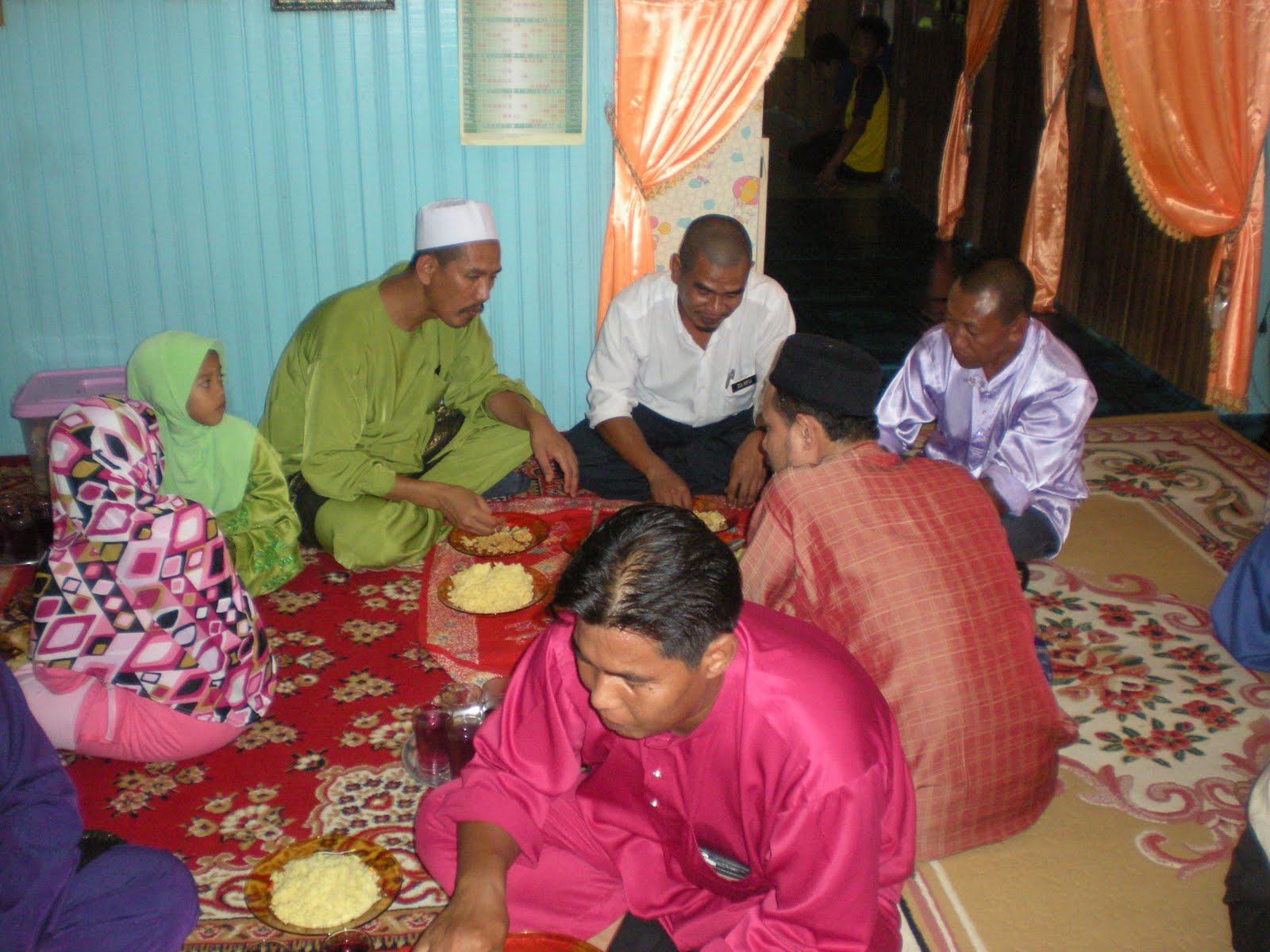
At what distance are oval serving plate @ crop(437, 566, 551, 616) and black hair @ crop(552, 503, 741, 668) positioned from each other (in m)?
1.48

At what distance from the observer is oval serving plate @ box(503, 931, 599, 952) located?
162cm

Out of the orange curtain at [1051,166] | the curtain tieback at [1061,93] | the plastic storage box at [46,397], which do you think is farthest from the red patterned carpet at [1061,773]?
the curtain tieback at [1061,93]

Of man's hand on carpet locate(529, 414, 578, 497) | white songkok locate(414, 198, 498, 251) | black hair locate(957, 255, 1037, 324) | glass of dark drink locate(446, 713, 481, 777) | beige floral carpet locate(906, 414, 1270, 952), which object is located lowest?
beige floral carpet locate(906, 414, 1270, 952)

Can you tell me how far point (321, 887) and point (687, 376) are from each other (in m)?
2.13

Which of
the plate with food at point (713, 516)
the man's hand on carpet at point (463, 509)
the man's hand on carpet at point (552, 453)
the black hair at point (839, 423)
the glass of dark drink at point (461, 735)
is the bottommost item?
the glass of dark drink at point (461, 735)

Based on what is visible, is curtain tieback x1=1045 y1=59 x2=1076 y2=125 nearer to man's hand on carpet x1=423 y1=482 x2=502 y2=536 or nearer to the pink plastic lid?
man's hand on carpet x1=423 y1=482 x2=502 y2=536

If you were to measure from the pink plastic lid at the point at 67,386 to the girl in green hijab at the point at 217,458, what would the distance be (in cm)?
85

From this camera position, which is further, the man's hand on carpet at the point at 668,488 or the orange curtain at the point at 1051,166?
the orange curtain at the point at 1051,166

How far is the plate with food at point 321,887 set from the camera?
1.90 meters

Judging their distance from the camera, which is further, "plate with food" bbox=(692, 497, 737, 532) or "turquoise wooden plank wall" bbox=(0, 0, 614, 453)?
"turquoise wooden plank wall" bbox=(0, 0, 614, 453)

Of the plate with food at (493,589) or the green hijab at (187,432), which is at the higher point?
the green hijab at (187,432)

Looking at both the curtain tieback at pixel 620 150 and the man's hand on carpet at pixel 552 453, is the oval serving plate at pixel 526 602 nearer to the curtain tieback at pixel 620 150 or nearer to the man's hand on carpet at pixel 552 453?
the man's hand on carpet at pixel 552 453

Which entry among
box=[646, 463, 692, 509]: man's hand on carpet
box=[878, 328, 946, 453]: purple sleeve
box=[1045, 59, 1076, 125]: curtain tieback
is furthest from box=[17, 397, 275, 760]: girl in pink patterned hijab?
box=[1045, 59, 1076, 125]: curtain tieback

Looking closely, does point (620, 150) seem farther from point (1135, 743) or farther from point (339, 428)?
point (1135, 743)
